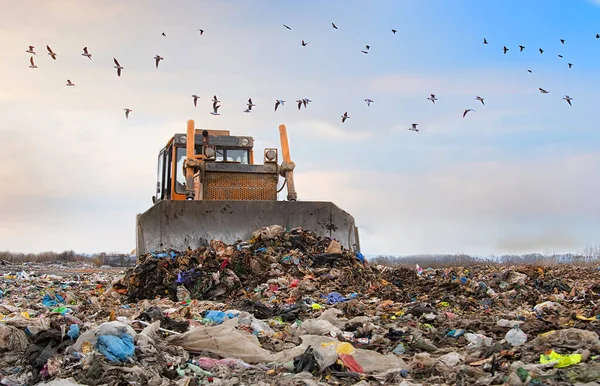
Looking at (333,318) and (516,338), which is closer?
(516,338)

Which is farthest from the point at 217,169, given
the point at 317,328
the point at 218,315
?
the point at 317,328

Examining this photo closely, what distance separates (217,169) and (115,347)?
631cm

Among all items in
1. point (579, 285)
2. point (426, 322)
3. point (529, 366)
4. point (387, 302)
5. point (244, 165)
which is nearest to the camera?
point (529, 366)

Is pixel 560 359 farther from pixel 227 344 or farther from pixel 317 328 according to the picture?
pixel 227 344

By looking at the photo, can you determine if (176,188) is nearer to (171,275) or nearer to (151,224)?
(151,224)

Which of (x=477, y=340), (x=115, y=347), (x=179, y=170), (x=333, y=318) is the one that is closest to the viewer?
(x=115, y=347)

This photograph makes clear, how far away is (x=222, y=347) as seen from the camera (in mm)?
4230

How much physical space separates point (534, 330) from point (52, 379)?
3.47 metres

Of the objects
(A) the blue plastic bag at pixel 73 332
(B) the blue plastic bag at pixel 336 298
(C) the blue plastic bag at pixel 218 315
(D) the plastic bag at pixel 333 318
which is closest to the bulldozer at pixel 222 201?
(B) the blue plastic bag at pixel 336 298

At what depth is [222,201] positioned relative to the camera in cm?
906

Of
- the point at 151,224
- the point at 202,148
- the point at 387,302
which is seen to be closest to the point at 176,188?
the point at 202,148

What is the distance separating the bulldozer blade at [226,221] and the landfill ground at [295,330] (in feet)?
2.09

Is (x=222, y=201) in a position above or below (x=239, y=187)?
below

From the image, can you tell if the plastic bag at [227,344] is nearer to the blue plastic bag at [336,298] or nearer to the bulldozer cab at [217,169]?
the blue plastic bag at [336,298]
